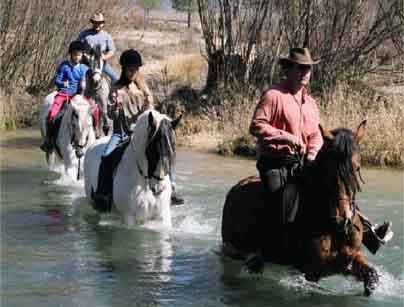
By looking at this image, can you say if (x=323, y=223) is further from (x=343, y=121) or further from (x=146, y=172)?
(x=343, y=121)

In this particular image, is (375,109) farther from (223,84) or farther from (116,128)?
(116,128)

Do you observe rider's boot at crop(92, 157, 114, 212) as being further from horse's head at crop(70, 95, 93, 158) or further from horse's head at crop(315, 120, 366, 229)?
horse's head at crop(315, 120, 366, 229)

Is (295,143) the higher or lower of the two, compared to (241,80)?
higher

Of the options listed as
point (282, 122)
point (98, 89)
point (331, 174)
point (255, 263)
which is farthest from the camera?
point (98, 89)

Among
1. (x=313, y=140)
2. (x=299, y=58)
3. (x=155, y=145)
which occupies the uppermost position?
(x=299, y=58)

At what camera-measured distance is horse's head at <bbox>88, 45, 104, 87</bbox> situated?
15.0 meters

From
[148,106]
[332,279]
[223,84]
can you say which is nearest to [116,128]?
[148,106]

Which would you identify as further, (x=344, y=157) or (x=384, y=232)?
(x=384, y=232)

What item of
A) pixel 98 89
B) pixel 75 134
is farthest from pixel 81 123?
pixel 98 89

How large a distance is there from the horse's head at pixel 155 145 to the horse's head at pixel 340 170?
273 cm

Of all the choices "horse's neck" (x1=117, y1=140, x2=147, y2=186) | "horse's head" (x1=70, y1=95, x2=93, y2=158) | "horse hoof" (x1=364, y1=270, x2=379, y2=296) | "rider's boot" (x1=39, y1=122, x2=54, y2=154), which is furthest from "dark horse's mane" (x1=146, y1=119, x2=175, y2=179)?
"rider's boot" (x1=39, y1=122, x2=54, y2=154)

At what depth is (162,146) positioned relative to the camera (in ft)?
33.8

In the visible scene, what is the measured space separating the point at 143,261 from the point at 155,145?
1.32 metres

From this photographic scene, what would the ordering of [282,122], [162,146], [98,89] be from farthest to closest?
[98,89] → [162,146] → [282,122]
